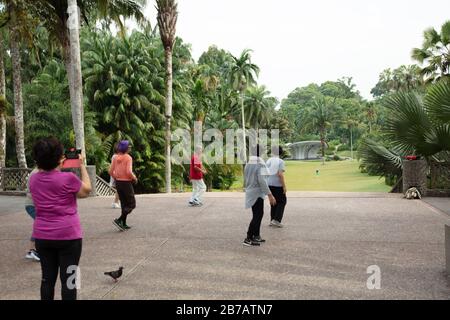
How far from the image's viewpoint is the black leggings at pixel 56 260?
10.8 feet

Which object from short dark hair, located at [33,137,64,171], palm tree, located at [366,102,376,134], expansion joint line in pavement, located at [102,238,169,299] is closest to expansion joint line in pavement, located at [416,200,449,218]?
expansion joint line in pavement, located at [102,238,169,299]

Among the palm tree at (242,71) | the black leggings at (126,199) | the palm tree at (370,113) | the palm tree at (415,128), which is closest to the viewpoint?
the black leggings at (126,199)

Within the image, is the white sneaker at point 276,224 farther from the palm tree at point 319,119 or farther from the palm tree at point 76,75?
the palm tree at point 319,119

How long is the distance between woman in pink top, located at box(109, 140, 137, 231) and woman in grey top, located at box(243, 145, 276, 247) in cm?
215

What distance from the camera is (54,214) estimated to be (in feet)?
10.8

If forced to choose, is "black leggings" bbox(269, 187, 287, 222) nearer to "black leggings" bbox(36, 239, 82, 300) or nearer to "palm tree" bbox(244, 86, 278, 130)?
"black leggings" bbox(36, 239, 82, 300)

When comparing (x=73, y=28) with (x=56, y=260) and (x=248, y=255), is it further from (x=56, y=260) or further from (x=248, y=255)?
(x=56, y=260)

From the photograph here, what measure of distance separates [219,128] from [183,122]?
42.1 feet

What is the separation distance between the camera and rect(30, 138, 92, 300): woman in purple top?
3.28m

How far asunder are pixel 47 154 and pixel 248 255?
123 inches

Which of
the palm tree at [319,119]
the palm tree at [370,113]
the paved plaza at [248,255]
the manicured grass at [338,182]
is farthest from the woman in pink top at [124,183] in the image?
the palm tree at [370,113]

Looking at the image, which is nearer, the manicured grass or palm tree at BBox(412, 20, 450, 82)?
palm tree at BBox(412, 20, 450, 82)

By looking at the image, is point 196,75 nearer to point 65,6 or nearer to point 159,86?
point 159,86
